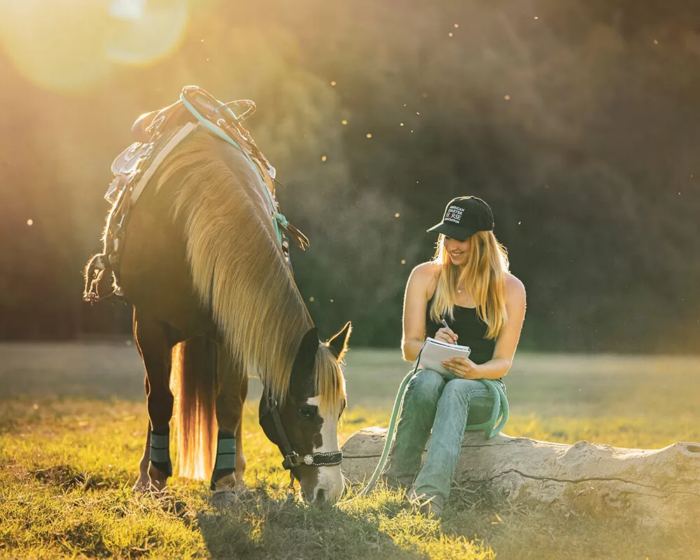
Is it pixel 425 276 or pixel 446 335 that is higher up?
pixel 425 276

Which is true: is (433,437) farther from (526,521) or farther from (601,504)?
(601,504)

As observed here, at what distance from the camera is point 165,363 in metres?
4.37

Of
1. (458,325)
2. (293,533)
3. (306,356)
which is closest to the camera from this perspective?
(293,533)

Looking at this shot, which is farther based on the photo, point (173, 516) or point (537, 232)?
point (537, 232)

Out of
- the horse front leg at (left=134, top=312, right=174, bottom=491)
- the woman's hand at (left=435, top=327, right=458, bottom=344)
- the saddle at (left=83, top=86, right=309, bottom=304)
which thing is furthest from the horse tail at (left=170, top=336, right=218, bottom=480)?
the woman's hand at (left=435, top=327, right=458, bottom=344)

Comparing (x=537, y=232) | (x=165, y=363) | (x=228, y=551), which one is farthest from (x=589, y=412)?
(x=228, y=551)

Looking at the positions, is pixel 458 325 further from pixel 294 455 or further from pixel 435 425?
pixel 294 455

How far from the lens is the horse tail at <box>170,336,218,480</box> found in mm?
4840

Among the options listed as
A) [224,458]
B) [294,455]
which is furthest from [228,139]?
[294,455]

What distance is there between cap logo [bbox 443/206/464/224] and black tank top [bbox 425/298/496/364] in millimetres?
495

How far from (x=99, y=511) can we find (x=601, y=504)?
8.10 ft

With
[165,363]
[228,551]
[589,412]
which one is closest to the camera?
[228,551]

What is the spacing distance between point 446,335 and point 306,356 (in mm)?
874

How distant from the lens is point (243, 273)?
12.3 ft
